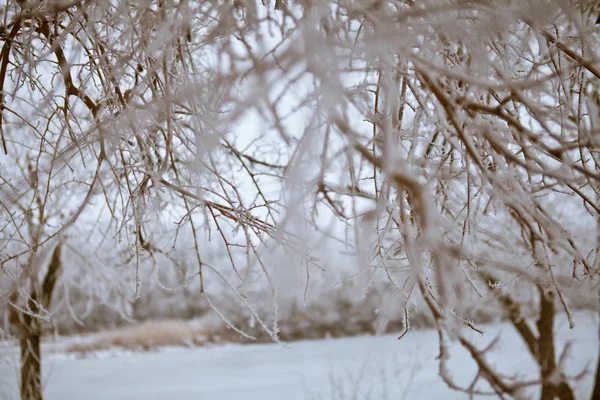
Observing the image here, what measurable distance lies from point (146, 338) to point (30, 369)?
494cm

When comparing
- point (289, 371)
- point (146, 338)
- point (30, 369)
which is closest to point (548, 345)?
point (30, 369)

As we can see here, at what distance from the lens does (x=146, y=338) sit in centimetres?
770

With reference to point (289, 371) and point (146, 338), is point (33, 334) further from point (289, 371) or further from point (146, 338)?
point (146, 338)

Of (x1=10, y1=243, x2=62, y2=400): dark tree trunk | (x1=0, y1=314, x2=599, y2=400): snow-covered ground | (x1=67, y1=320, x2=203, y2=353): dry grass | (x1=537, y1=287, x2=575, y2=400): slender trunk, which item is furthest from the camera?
(x1=67, y1=320, x2=203, y2=353): dry grass

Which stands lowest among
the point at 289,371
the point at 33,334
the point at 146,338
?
the point at 289,371

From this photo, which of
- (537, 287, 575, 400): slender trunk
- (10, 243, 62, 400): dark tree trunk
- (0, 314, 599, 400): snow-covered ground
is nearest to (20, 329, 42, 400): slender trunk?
(10, 243, 62, 400): dark tree trunk

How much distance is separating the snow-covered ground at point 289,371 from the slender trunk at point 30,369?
1.48 m

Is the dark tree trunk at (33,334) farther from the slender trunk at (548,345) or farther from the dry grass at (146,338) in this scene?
the dry grass at (146,338)

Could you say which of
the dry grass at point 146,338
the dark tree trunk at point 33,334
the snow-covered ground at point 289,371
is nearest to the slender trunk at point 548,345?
the snow-covered ground at point 289,371

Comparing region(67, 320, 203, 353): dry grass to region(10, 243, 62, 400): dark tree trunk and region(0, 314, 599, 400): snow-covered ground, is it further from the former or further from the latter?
region(10, 243, 62, 400): dark tree trunk

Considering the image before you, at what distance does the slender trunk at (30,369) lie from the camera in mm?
2865

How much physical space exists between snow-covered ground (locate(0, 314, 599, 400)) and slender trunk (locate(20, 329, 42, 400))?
58.3 inches

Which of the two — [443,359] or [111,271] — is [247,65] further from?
[111,271]

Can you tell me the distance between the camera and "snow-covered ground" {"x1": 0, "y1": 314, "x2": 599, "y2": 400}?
488 centimetres
